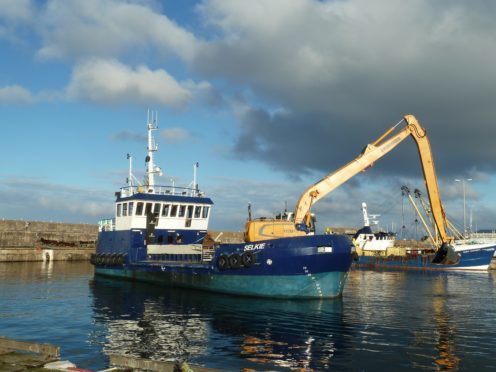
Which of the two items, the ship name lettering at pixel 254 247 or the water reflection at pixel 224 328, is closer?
the water reflection at pixel 224 328

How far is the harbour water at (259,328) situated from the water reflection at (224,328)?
36mm

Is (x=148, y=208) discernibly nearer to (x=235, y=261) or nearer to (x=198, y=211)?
(x=198, y=211)

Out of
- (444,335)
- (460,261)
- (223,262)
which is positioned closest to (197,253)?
(223,262)

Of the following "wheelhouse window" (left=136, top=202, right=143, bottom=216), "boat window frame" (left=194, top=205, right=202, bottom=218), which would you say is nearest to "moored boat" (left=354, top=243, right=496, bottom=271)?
"boat window frame" (left=194, top=205, right=202, bottom=218)

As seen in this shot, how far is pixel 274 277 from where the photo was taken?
Answer: 24.9 m

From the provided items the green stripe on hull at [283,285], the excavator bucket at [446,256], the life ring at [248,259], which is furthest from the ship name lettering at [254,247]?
the excavator bucket at [446,256]

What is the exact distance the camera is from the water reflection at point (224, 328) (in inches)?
552

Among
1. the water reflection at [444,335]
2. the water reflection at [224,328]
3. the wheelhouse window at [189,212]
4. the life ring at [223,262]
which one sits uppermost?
the wheelhouse window at [189,212]

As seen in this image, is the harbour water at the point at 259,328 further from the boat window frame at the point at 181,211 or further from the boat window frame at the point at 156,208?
the boat window frame at the point at 181,211

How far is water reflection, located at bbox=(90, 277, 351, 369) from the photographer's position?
1402cm

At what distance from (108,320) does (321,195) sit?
67.1 feet

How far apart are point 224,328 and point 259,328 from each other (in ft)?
4.49

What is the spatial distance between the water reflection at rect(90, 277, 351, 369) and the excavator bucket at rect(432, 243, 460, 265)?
31.6 meters

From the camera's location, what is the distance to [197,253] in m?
30.3
